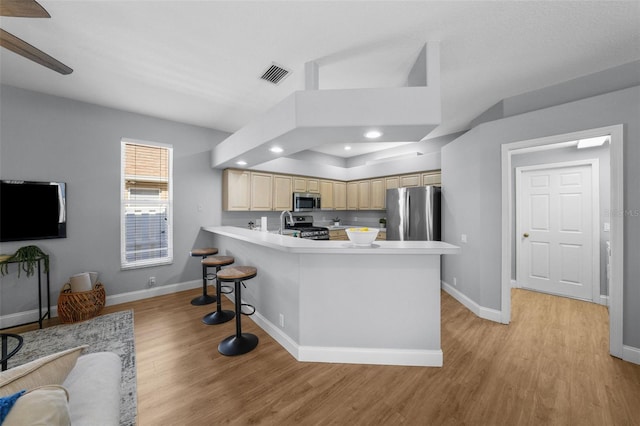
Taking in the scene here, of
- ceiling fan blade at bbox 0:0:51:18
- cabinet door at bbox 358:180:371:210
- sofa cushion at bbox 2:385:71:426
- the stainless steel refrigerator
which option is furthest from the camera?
cabinet door at bbox 358:180:371:210

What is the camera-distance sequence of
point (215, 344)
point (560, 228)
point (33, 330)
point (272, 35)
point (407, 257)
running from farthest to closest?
point (560, 228) → point (33, 330) → point (215, 344) → point (407, 257) → point (272, 35)

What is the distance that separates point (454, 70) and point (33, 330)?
5684 millimetres

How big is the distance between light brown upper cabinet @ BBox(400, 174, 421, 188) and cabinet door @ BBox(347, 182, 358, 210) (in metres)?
1.35

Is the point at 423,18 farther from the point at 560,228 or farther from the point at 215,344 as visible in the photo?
the point at 560,228

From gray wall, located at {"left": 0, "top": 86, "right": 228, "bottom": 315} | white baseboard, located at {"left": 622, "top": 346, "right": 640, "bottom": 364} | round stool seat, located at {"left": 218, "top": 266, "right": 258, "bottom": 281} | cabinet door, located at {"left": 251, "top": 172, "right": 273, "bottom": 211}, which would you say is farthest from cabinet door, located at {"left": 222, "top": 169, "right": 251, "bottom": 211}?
white baseboard, located at {"left": 622, "top": 346, "right": 640, "bottom": 364}

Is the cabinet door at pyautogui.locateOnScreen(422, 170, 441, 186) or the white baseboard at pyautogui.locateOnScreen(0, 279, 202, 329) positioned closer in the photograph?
the white baseboard at pyautogui.locateOnScreen(0, 279, 202, 329)

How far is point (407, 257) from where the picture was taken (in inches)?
89.3

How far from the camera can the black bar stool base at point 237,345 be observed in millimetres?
2445

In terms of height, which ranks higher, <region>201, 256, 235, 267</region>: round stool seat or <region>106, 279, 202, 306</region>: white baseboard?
<region>201, 256, 235, 267</region>: round stool seat

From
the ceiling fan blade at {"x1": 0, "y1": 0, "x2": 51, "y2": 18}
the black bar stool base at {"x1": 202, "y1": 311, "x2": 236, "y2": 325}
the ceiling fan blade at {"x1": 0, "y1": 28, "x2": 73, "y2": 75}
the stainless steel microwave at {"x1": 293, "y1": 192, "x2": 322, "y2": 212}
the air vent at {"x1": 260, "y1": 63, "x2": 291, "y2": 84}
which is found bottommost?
the black bar stool base at {"x1": 202, "y1": 311, "x2": 236, "y2": 325}

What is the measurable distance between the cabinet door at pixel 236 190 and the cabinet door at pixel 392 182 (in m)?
2.97

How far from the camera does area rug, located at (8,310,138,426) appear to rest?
2219 millimetres

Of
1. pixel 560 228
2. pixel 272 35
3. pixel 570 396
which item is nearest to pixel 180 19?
pixel 272 35

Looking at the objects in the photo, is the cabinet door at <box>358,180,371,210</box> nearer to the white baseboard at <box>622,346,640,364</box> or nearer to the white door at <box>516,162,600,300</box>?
the white door at <box>516,162,600,300</box>
